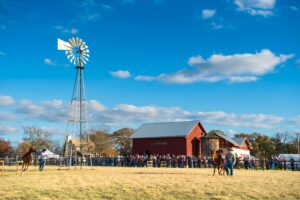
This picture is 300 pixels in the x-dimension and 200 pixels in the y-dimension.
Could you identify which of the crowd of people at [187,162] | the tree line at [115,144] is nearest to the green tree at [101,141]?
the tree line at [115,144]

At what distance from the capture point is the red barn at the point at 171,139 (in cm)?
5922

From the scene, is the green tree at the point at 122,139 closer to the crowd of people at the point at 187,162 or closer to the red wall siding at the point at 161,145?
the red wall siding at the point at 161,145

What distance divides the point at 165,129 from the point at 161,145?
3.42 meters

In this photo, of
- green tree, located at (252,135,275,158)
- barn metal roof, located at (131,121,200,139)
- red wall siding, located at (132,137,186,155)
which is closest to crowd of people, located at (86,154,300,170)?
red wall siding, located at (132,137,186,155)

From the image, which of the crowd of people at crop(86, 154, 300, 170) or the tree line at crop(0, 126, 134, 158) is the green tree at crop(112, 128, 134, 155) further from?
the crowd of people at crop(86, 154, 300, 170)

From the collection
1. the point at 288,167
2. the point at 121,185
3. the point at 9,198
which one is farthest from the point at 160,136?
the point at 9,198

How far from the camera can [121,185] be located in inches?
683

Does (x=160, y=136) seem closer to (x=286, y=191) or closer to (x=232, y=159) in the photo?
(x=232, y=159)

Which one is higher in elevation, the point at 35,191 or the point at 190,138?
the point at 190,138

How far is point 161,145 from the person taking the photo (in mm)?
60969

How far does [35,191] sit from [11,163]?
38.8 metres

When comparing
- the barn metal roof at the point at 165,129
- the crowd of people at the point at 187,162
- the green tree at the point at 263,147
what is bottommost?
the crowd of people at the point at 187,162

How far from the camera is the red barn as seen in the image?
59219 millimetres

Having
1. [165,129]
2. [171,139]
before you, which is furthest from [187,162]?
[165,129]
